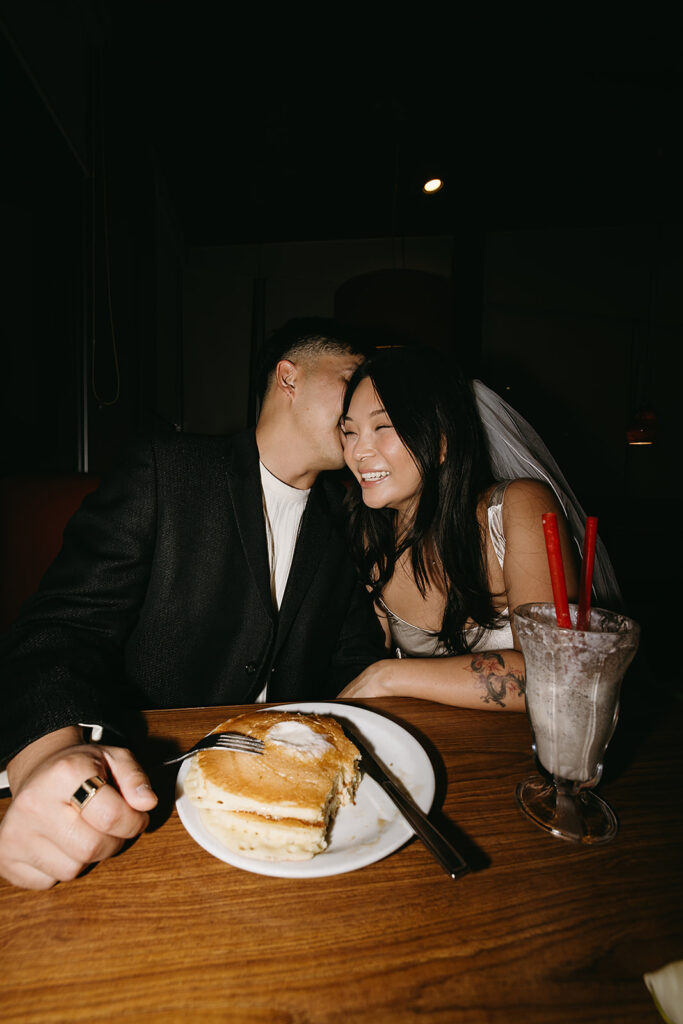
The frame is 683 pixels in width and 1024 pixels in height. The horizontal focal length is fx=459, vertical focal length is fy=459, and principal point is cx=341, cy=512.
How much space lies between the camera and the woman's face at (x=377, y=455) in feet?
5.87

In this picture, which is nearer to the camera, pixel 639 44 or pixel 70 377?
pixel 70 377

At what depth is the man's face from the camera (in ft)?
6.32

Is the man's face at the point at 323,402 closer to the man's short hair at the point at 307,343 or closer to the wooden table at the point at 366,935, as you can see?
the man's short hair at the point at 307,343

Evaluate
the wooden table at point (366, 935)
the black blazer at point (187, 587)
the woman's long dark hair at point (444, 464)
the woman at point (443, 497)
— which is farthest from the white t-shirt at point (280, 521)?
the wooden table at point (366, 935)

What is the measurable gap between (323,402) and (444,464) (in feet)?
1.87

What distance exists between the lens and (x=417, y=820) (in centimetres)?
72

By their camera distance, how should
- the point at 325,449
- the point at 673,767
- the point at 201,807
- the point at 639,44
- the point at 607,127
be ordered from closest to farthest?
the point at 201,807
the point at 673,767
the point at 325,449
the point at 639,44
the point at 607,127

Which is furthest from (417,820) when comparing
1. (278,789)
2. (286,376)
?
(286,376)

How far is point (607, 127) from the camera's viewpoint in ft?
16.3

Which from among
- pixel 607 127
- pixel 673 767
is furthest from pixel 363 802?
pixel 607 127

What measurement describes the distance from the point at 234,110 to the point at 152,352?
2490mm

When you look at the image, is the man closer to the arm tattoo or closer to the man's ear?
the man's ear

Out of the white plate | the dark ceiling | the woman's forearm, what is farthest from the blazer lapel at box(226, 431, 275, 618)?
the dark ceiling

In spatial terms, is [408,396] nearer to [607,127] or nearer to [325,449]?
[325,449]
